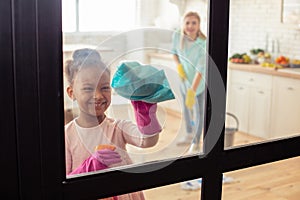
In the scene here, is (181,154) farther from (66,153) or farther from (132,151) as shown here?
(66,153)

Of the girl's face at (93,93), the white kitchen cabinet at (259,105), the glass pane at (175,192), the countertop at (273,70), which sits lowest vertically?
the white kitchen cabinet at (259,105)

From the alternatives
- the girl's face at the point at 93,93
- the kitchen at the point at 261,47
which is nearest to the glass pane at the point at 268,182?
the girl's face at the point at 93,93

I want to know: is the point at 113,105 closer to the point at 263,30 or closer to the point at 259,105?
the point at 259,105

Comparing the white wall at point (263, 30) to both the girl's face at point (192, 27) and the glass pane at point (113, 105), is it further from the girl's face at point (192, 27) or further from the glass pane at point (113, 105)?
the glass pane at point (113, 105)

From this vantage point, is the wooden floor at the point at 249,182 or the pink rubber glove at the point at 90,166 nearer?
the pink rubber glove at the point at 90,166

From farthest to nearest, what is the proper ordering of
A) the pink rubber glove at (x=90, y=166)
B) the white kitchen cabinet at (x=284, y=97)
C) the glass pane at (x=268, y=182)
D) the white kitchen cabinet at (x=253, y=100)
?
the white kitchen cabinet at (x=253, y=100), the white kitchen cabinet at (x=284, y=97), the glass pane at (x=268, y=182), the pink rubber glove at (x=90, y=166)

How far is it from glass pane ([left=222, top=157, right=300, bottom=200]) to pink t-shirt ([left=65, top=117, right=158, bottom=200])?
11.7 inches

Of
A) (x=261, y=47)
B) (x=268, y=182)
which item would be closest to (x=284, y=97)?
(x=261, y=47)

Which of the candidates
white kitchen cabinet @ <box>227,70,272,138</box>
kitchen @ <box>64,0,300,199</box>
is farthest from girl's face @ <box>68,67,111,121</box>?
white kitchen cabinet @ <box>227,70,272,138</box>

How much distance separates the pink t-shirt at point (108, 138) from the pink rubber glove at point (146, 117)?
1cm

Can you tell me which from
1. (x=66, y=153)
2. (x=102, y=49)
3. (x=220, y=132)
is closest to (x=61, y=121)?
(x=66, y=153)

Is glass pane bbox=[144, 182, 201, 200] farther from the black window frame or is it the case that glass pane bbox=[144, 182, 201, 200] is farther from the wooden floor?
the black window frame

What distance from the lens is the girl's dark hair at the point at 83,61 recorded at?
620 mm

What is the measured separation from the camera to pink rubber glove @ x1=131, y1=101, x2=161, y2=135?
693 millimetres
